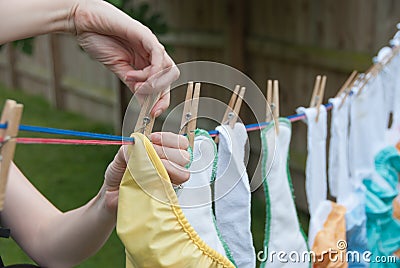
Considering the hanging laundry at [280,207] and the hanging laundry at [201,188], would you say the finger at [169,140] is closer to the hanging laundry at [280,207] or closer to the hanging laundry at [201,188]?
the hanging laundry at [201,188]

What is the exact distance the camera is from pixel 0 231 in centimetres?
99

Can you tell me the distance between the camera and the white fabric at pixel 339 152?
1479mm

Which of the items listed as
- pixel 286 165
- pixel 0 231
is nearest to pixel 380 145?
pixel 286 165

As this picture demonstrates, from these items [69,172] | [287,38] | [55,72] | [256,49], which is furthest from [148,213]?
[55,72]

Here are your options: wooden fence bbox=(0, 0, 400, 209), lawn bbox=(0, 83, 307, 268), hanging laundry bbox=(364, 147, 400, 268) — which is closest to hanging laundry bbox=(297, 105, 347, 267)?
hanging laundry bbox=(364, 147, 400, 268)

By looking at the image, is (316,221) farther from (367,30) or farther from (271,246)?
(367,30)

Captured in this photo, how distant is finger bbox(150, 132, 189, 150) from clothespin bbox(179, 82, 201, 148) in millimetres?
75

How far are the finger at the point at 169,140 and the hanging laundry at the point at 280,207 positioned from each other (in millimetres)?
352

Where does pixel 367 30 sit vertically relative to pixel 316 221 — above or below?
above

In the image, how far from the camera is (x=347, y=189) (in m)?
1.57

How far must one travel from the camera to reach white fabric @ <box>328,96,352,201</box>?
4.85ft

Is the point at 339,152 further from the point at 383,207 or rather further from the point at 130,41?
the point at 130,41

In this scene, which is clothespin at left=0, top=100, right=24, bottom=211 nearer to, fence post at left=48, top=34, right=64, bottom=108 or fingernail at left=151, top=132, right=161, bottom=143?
Answer: fingernail at left=151, top=132, right=161, bottom=143

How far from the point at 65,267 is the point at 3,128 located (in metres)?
0.53
